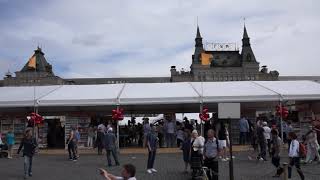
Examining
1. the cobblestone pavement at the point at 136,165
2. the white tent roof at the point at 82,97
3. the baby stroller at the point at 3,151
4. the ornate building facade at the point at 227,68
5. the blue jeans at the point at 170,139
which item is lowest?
the cobblestone pavement at the point at 136,165

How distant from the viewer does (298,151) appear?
15719mm

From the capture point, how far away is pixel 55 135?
1229 inches

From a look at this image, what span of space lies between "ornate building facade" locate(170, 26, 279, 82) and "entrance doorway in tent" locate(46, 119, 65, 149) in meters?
83.9

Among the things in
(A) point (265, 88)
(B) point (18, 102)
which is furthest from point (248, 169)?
(B) point (18, 102)

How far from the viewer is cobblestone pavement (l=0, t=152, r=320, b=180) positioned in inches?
671

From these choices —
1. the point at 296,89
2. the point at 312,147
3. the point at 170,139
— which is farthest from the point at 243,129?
the point at 312,147

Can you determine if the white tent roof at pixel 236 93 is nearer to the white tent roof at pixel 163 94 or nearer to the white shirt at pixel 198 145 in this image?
the white tent roof at pixel 163 94

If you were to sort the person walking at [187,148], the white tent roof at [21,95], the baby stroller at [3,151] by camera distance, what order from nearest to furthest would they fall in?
the person walking at [187,148]
the baby stroller at [3,151]
the white tent roof at [21,95]

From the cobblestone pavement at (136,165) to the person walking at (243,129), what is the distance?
3311mm

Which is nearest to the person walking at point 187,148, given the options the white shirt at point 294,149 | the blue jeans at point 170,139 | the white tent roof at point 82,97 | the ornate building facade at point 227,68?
the white shirt at point 294,149

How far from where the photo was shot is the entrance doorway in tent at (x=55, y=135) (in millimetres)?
30594

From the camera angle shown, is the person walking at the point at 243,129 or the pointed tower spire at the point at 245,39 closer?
the person walking at the point at 243,129

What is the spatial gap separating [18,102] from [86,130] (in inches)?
152

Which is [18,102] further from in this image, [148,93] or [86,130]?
[148,93]
